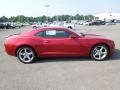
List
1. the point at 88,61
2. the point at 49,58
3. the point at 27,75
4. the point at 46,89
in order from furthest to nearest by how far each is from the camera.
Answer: the point at 49,58
the point at 88,61
the point at 27,75
the point at 46,89

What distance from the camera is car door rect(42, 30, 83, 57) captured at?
29.9 feet

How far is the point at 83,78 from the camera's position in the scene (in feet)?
21.9

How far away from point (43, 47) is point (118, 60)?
279 cm

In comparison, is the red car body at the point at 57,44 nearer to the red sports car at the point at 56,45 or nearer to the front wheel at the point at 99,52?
the red sports car at the point at 56,45

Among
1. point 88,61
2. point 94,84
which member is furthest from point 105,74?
point 88,61

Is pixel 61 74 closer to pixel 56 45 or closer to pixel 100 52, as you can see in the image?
pixel 56 45

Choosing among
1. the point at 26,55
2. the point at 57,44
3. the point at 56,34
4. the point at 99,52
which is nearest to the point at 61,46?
the point at 57,44

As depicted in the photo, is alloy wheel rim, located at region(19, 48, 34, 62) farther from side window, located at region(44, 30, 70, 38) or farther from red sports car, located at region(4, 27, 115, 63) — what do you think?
side window, located at region(44, 30, 70, 38)

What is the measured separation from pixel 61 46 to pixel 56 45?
0.19m

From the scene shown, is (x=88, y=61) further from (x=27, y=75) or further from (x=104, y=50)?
(x=27, y=75)

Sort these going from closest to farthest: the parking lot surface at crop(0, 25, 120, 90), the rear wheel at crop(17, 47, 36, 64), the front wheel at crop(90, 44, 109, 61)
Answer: the parking lot surface at crop(0, 25, 120, 90)
the rear wheel at crop(17, 47, 36, 64)
the front wheel at crop(90, 44, 109, 61)

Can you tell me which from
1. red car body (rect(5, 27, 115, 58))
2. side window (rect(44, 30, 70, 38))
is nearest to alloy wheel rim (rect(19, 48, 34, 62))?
red car body (rect(5, 27, 115, 58))

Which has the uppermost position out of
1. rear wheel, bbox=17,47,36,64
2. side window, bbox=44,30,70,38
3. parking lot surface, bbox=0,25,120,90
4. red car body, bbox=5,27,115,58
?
side window, bbox=44,30,70,38

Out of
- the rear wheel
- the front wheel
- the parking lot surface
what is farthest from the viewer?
the front wheel
